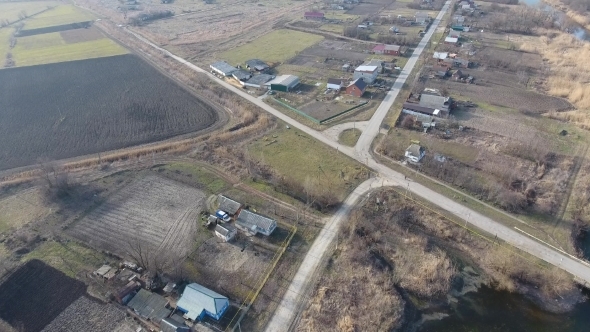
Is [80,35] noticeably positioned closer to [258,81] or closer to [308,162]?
[258,81]

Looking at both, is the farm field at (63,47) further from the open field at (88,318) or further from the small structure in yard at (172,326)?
the small structure in yard at (172,326)

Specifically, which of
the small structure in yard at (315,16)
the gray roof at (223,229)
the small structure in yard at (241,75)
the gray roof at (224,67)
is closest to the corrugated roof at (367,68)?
the small structure in yard at (241,75)

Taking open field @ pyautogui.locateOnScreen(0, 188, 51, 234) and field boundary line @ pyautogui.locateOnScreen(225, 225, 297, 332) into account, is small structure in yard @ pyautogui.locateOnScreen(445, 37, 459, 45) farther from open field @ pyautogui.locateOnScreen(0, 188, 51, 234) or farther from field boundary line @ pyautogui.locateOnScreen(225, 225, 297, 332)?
open field @ pyautogui.locateOnScreen(0, 188, 51, 234)

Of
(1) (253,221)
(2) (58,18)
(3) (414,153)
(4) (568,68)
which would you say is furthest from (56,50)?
(4) (568,68)

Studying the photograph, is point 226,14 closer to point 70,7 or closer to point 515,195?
point 70,7

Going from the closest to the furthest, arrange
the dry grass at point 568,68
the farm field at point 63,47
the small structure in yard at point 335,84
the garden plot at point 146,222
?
the garden plot at point 146,222, the dry grass at point 568,68, the small structure in yard at point 335,84, the farm field at point 63,47

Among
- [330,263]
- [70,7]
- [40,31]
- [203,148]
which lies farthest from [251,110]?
[70,7]
